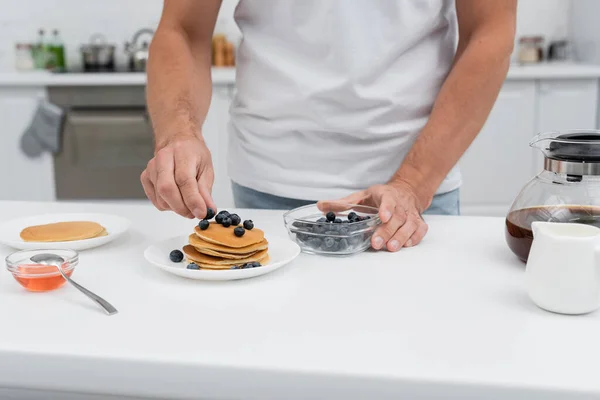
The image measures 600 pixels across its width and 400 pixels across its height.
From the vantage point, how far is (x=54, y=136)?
11.5 ft

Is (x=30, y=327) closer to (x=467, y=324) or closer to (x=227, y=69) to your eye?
(x=467, y=324)

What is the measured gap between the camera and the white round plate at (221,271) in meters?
0.86

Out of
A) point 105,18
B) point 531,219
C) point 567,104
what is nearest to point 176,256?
point 531,219

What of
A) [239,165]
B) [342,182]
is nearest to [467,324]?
[342,182]

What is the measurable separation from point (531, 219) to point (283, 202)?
61cm

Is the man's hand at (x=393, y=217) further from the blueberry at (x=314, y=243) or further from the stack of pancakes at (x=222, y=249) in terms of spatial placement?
the stack of pancakes at (x=222, y=249)

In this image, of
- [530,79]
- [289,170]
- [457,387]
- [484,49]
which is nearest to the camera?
[457,387]

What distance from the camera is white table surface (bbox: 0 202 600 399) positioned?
2.09ft

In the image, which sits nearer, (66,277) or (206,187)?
(66,277)

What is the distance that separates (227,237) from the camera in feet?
2.94

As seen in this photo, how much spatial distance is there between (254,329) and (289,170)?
70 cm

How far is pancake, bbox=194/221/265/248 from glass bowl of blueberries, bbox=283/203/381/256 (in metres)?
0.10

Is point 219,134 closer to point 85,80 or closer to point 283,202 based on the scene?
point 85,80

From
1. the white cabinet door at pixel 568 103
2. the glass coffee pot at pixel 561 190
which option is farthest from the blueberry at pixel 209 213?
the white cabinet door at pixel 568 103
